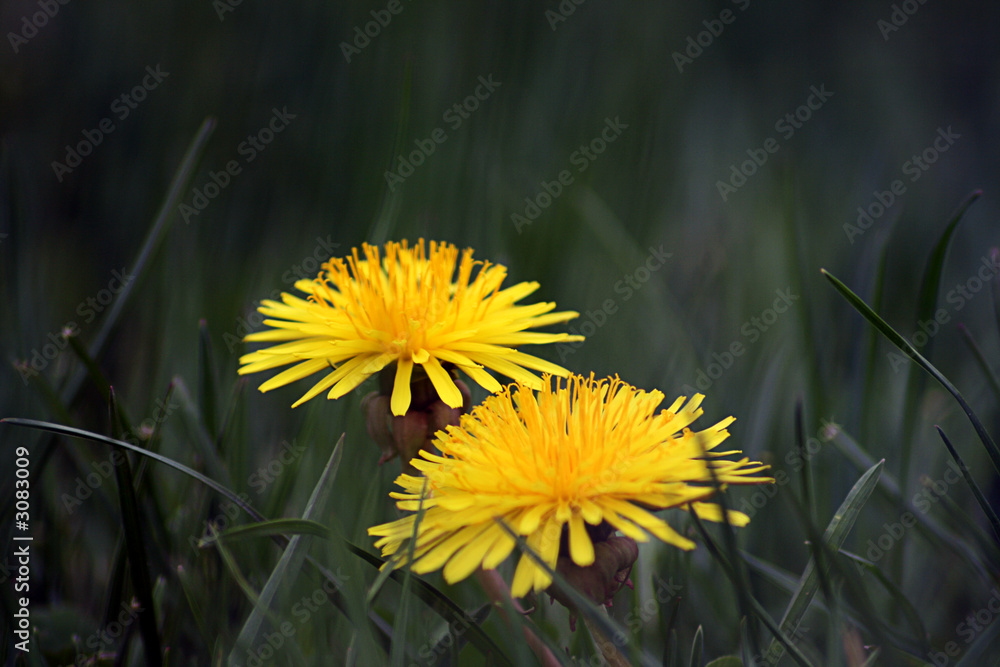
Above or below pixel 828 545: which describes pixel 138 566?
Result: above

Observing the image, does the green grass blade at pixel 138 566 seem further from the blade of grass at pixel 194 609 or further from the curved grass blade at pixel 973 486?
the curved grass blade at pixel 973 486

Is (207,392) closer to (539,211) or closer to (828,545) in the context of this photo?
(828,545)

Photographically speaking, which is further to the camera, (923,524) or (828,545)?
(923,524)

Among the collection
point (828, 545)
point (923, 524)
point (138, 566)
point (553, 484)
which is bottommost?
point (923, 524)

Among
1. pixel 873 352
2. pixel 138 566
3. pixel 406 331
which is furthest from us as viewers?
pixel 873 352

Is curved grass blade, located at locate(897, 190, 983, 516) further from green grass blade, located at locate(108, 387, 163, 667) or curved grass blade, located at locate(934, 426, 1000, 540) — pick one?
green grass blade, located at locate(108, 387, 163, 667)

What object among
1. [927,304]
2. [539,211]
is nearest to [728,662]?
[927,304]
